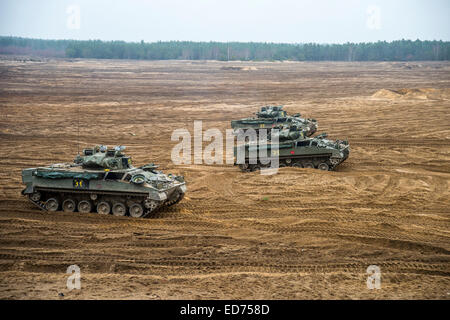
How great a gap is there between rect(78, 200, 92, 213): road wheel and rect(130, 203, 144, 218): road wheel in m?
1.46

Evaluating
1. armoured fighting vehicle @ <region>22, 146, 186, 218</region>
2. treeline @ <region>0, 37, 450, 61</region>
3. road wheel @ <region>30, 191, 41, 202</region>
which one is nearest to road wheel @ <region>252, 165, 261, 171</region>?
armoured fighting vehicle @ <region>22, 146, 186, 218</region>

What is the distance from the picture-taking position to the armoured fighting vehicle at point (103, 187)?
16.2 meters

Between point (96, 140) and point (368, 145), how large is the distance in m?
15.2

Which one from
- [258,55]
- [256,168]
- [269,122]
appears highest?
[258,55]

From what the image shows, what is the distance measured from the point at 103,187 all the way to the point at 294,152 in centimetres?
902

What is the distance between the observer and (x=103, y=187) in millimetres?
16422

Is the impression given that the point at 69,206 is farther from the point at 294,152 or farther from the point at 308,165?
the point at 308,165

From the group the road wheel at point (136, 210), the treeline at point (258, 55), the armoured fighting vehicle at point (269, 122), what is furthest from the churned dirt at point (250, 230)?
the treeline at point (258, 55)

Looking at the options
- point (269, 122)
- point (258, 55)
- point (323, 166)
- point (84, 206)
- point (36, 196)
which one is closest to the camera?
point (84, 206)

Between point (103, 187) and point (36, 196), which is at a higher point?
point (103, 187)

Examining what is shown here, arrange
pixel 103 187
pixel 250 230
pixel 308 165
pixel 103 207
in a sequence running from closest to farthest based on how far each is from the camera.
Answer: pixel 250 230 → pixel 103 187 → pixel 103 207 → pixel 308 165

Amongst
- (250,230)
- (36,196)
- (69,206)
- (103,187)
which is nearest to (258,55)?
(36,196)

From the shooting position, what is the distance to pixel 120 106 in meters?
45.6

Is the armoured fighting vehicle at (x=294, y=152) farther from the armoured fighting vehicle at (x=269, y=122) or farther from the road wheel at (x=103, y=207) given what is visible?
the armoured fighting vehicle at (x=269, y=122)
